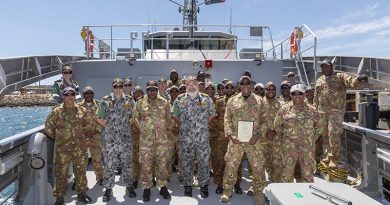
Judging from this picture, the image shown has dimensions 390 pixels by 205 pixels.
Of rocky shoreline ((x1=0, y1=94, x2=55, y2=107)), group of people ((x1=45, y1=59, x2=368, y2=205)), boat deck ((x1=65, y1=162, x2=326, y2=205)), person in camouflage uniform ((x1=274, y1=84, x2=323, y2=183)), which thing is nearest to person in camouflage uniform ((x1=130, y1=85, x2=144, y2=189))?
group of people ((x1=45, y1=59, x2=368, y2=205))

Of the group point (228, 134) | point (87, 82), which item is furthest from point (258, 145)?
point (87, 82)

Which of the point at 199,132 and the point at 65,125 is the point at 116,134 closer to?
the point at 65,125

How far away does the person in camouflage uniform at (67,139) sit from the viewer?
14.0 feet

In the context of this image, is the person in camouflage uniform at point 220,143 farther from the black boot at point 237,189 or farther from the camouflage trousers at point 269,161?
the camouflage trousers at point 269,161

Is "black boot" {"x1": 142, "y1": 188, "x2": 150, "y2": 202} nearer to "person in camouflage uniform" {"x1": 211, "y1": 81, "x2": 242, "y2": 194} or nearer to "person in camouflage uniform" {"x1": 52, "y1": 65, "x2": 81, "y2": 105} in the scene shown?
"person in camouflage uniform" {"x1": 211, "y1": 81, "x2": 242, "y2": 194}

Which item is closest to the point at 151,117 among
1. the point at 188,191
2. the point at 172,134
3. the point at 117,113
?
Answer: the point at 117,113

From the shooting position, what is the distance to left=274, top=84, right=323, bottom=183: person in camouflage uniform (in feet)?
13.9

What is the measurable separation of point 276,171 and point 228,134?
901mm

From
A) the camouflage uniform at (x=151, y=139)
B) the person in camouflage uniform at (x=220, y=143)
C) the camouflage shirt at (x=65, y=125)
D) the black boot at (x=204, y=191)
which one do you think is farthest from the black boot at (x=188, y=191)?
the camouflage shirt at (x=65, y=125)

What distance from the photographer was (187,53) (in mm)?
9625

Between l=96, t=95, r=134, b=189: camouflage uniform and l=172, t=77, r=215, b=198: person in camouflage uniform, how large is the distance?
66cm

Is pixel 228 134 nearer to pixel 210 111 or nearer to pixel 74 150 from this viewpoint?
pixel 210 111

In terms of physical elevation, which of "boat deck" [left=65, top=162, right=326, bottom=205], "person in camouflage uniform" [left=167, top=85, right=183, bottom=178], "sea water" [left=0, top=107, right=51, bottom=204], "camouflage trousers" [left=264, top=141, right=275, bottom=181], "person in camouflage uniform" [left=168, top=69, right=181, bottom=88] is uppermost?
"person in camouflage uniform" [left=168, top=69, right=181, bottom=88]

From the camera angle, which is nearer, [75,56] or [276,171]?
[276,171]
